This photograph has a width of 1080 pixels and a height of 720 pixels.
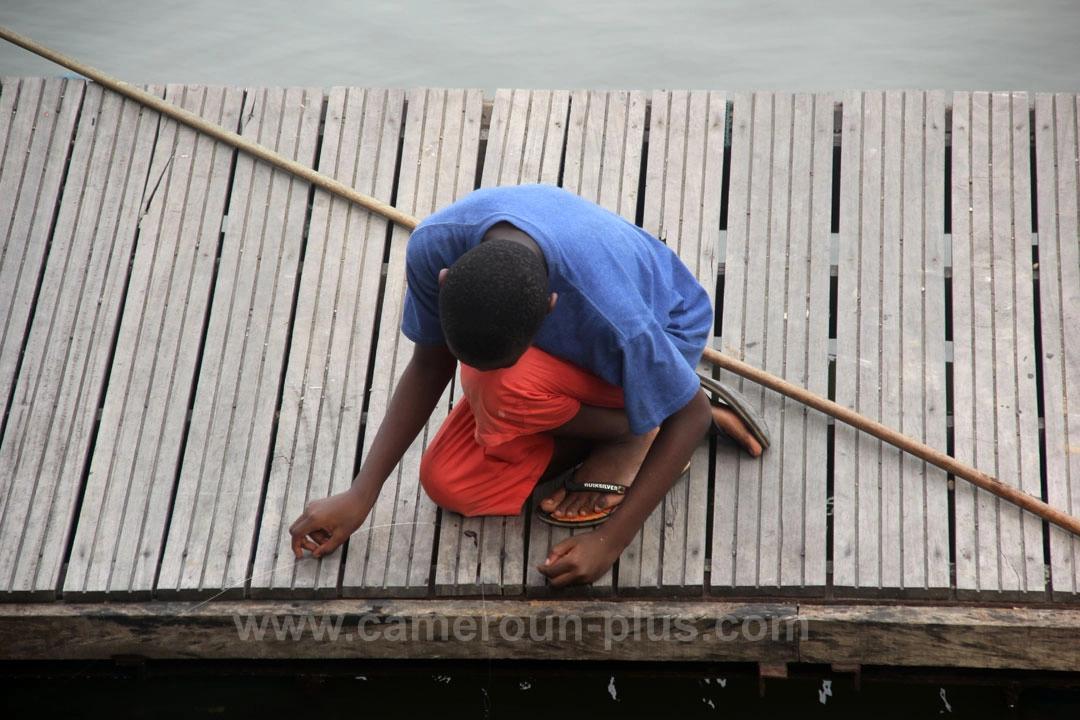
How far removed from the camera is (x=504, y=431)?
103 inches

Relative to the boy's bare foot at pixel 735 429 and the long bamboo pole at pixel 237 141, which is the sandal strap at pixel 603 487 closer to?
the boy's bare foot at pixel 735 429

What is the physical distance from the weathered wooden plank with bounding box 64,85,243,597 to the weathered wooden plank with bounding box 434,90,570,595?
0.79 m

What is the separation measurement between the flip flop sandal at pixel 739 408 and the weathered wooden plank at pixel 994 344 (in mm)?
545

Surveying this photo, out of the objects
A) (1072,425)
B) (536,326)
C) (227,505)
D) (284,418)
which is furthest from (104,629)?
(1072,425)

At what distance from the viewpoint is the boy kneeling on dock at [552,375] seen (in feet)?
6.89

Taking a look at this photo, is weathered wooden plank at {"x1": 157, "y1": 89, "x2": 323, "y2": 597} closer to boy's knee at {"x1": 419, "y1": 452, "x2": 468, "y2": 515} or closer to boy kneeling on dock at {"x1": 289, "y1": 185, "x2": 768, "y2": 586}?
boy kneeling on dock at {"x1": 289, "y1": 185, "x2": 768, "y2": 586}

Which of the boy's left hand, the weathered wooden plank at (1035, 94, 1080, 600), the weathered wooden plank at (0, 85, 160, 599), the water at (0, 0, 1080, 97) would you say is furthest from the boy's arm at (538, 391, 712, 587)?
the water at (0, 0, 1080, 97)

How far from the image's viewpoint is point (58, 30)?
616 cm

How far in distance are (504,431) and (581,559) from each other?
0.36 metres

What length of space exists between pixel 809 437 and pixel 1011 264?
0.85 meters

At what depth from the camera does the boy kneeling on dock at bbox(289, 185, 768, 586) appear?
2100 mm

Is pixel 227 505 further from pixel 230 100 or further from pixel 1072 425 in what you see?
pixel 1072 425

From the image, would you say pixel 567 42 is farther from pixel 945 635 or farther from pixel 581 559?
pixel 945 635

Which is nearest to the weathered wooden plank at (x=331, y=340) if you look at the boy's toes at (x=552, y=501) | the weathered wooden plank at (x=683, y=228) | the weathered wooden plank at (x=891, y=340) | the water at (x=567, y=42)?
the boy's toes at (x=552, y=501)
